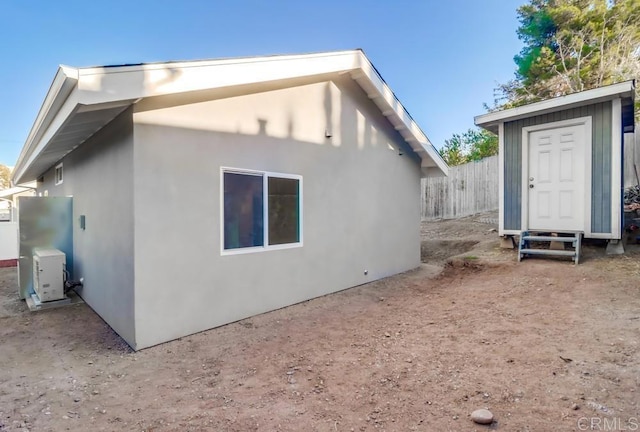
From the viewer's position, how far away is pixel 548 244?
7.00m

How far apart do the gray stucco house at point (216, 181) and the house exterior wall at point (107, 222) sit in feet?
0.11

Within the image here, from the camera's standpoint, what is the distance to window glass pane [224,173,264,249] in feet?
15.7

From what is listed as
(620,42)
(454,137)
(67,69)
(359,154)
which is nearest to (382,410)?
(67,69)

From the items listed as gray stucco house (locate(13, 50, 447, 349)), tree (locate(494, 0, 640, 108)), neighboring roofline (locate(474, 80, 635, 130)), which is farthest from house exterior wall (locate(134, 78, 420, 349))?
tree (locate(494, 0, 640, 108))

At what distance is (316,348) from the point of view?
393 centimetres

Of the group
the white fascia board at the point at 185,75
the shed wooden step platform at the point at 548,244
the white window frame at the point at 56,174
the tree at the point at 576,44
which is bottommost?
the shed wooden step platform at the point at 548,244

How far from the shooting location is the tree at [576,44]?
1384 cm

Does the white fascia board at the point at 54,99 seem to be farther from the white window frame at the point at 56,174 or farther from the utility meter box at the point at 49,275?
the white window frame at the point at 56,174

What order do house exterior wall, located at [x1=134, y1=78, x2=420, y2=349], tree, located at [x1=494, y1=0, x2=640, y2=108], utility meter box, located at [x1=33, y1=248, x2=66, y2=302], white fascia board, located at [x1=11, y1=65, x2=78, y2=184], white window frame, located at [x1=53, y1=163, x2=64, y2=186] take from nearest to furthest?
1. white fascia board, located at [x1=11, y1=65, x2=78, y2=184]
2. house exterior wall, located at [x1=134, y1=78, x2=420, y2=349]
3. utility meter box, located at [x1=33, y1=248, x2=66, y2=302]
4. white window frame, located at [x1=53, y1=163, x2=64, y2=186]
5. tree, located at [x1=494, y1=0, x2=640, y2=108]

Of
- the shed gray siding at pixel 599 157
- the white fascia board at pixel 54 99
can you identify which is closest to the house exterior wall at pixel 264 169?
the white fascia board at pixel 54 99

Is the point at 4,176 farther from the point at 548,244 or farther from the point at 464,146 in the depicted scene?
the point at 548,244

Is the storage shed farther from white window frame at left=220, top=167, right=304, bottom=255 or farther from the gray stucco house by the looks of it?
white window frame at left=220, top=167, right=304, bottom=255

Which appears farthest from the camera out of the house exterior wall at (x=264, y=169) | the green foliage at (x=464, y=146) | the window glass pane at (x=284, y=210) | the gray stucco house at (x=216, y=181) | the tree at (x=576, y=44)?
the green foliage at (x=464, y=146)

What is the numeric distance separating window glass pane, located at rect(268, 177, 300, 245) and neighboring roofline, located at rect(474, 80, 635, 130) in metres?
4.57
